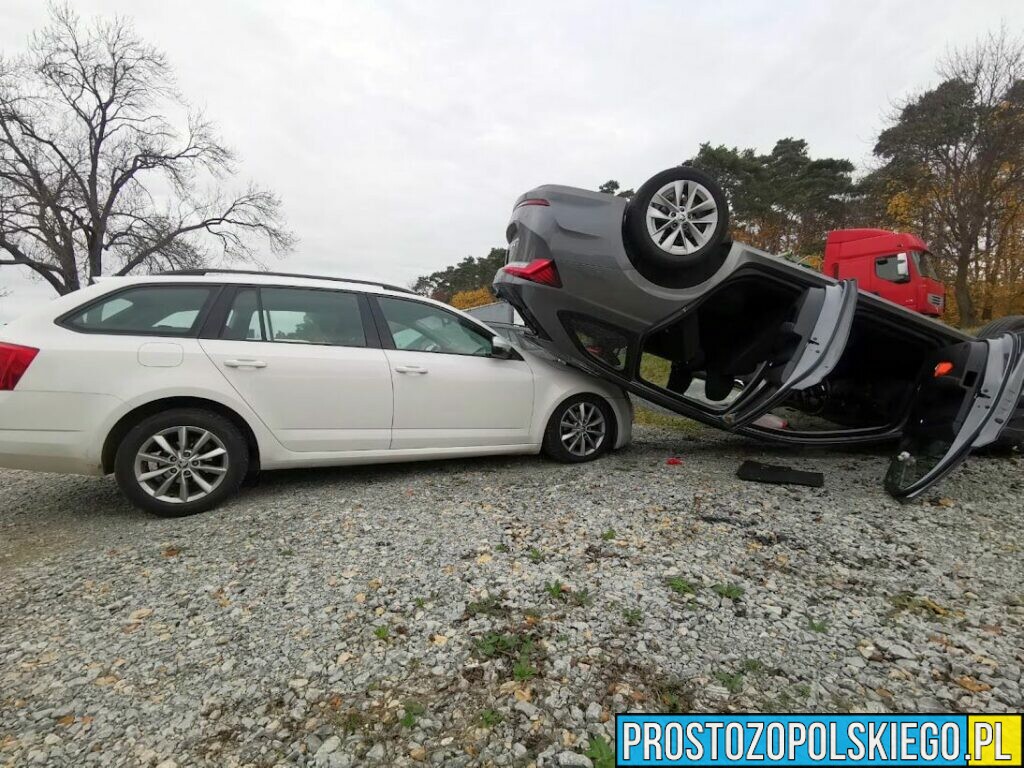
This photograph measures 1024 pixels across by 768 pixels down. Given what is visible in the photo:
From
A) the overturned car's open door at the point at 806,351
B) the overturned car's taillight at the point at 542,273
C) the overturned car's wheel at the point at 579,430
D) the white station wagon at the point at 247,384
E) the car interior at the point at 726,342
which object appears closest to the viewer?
the white station wagon at the point at 247,384

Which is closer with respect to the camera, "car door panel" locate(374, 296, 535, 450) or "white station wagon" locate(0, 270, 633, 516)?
"white station wagon" locate(0, 270, 633, 516)

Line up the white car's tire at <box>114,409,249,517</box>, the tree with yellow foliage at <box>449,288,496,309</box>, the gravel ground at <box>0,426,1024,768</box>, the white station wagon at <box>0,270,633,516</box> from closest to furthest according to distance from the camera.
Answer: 1. the gravel ground at <box>0,426,1024,768</box>
2. the white station wagon at <box>0,270,633,516</box>
3. the white car's tire at <box>114,409,249,517</box>
4. the tree with yellow foliage at <box>449,288,496,309</box>

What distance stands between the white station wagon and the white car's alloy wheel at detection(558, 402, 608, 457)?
0.04 metres

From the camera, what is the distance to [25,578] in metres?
2.47

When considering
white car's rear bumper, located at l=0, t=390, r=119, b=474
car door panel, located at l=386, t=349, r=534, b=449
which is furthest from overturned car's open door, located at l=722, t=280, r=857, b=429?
white car's rear bumper, located at l=0, t=390, r=119, b=474

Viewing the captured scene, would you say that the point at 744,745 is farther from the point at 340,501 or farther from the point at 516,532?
the point at 340,501

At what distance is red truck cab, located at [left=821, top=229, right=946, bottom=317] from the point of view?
816 cm

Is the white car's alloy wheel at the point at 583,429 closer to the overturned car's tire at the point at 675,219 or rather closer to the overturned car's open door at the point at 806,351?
the overturned car's open door at the point at 806,351

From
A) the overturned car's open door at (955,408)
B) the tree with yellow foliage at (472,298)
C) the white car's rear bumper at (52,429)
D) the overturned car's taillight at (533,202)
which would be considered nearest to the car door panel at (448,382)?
the overturned car's taillight at (533,202)

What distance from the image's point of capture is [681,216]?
3664mm

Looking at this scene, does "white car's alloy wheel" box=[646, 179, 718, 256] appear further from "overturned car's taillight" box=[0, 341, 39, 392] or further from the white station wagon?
"overturned car's taillight" box=[0, 341, 39, 392]

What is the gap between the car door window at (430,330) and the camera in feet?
12.5

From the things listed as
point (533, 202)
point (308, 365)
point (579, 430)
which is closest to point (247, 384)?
point (308, 365)

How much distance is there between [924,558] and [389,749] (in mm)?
2782
